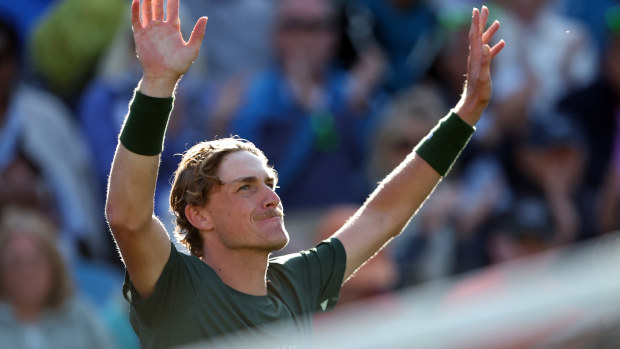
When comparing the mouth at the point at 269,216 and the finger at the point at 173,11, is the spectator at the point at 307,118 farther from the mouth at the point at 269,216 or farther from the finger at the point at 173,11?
the finger at the point at 173,11

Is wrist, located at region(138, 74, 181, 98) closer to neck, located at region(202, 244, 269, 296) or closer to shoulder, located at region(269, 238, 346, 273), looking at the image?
neck, located at region(202, 244, 269, 296)

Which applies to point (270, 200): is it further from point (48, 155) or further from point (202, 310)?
point (48, 155)

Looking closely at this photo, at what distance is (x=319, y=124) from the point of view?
7500 millimetres

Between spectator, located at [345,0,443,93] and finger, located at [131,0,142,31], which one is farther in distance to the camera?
spectator, located at [345,0,443,93]

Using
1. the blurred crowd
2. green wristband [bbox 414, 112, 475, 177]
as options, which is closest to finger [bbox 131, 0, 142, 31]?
green wristband [bbox 414, 112, 475, 177]

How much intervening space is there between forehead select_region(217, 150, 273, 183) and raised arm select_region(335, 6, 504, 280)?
21.0 inches

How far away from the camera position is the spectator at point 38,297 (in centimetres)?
626

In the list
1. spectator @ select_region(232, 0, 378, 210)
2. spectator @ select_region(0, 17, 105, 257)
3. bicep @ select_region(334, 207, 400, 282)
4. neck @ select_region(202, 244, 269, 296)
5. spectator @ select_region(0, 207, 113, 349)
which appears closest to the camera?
neck @ select_region(202, 244, 269, 296)

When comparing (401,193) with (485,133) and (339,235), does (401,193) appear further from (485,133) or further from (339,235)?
(485,133)

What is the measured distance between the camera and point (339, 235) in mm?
4090

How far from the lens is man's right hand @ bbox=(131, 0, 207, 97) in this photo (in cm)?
332

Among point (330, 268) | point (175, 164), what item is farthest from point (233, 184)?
point (175, 164)

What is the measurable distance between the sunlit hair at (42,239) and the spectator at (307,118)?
1473 mm

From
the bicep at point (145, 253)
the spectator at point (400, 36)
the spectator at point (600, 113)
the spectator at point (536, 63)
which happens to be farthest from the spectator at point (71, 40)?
the bicep at point (145, 253)
